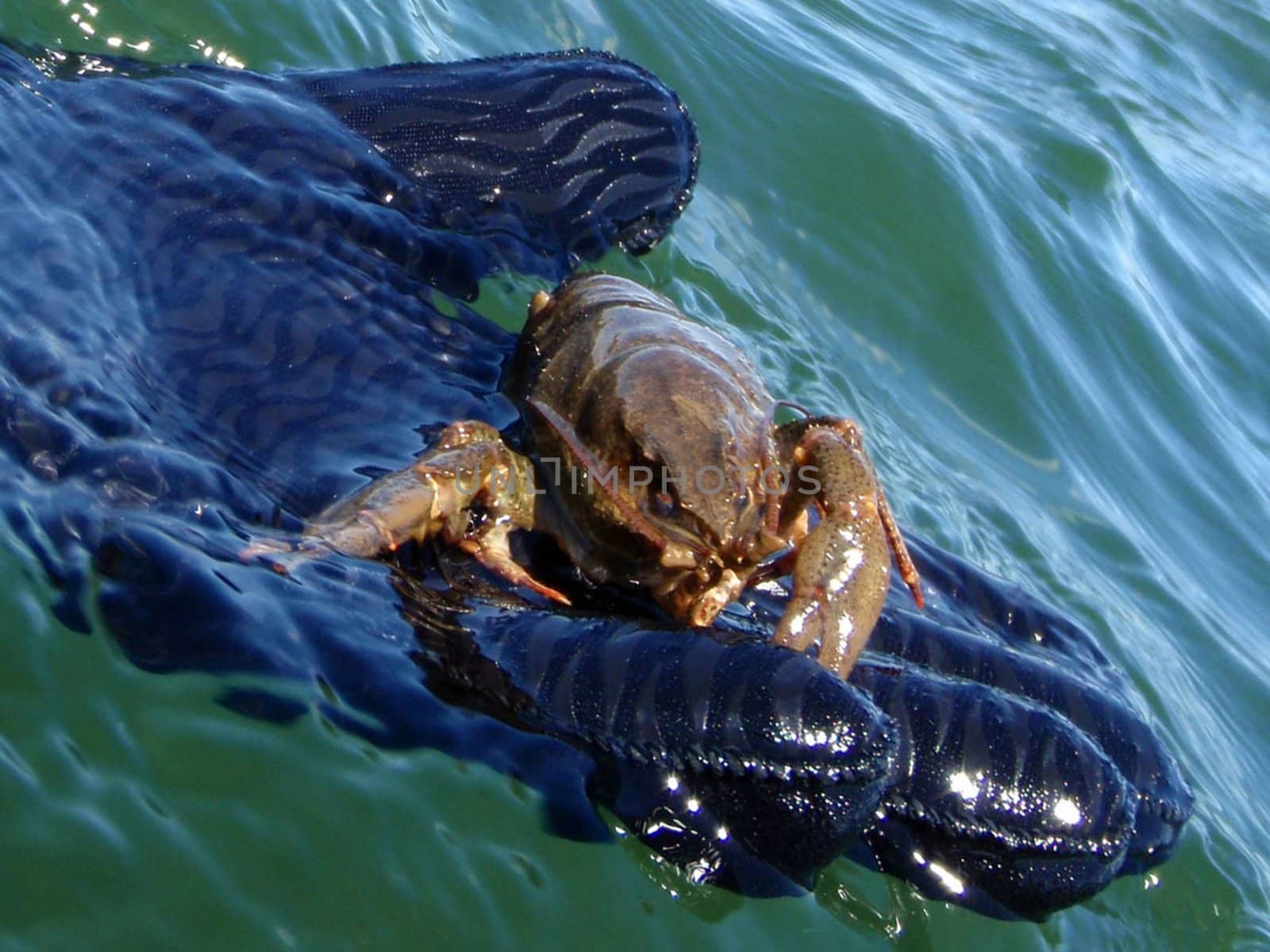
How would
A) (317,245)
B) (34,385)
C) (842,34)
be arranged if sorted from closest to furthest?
1. (34,385)
2. (317,245)
3. (842,34)

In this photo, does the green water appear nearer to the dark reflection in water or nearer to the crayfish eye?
the dark reflection in water

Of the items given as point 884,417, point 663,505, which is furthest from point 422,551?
point 884,417

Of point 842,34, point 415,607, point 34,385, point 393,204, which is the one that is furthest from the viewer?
point 842,34

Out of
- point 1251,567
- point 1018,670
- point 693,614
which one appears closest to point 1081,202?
point 1251,567

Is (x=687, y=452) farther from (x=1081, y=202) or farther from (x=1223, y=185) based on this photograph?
(x=1223, y=185)

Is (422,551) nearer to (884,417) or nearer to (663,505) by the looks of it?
(663,505)

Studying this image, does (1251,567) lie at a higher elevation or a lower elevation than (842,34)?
lower

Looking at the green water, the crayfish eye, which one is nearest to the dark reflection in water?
the green water

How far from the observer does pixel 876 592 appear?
3238 mm

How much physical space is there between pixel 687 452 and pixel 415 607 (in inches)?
27.0

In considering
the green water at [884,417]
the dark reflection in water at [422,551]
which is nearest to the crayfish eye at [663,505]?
the dark reflection in water at [422,551]

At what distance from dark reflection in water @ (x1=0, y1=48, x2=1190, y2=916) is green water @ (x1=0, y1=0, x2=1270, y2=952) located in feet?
0.42

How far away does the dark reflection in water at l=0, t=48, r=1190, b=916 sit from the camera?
9.65ft

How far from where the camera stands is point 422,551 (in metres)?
3.50
